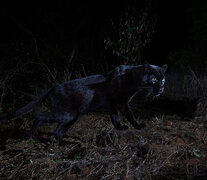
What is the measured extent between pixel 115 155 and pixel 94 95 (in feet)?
3.99

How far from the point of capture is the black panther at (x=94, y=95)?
12.6 ft

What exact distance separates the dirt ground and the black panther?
1.16ft

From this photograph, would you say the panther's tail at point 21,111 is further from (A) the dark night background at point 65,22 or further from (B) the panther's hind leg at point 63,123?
(A) the dark night background at point 65,22

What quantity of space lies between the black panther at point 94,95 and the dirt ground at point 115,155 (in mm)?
354

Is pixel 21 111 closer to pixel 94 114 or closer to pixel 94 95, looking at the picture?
pixel 94 95

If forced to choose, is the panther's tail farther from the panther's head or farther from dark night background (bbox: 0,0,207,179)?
the panther's head

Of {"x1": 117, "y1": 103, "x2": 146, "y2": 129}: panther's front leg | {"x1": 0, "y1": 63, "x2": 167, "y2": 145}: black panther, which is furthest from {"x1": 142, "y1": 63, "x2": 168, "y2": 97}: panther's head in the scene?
{"x1": 117, "y1": 103, "x2": 146, "y2": 129}: panther's front leg

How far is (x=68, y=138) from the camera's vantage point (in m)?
4.30

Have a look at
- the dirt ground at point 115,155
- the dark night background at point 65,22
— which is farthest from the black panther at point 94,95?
the dark night background at point 65,22

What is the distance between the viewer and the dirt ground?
276 centimetres

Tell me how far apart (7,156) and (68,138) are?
3.78 ft

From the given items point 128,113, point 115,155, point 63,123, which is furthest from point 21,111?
point 128,113

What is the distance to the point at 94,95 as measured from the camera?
403cm

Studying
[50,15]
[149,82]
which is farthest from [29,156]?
[50,15]
